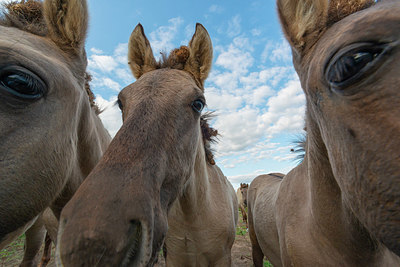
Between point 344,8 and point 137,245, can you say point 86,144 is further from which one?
point 344,8

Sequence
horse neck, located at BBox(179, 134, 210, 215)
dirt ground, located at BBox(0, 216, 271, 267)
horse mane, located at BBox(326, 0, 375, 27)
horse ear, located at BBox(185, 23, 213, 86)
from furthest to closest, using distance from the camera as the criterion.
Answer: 1. dirt ground, located at BBox(0, 216, 271, 267)
2. horse neck, located at BBox(179, 134, 210, 215)
3. horse ear, located at BBox(185, 23, 213, 86)
4. horse mane, located at BBox(326, 0, 375, 27)

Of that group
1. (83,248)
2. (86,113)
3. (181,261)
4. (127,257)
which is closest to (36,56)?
(86,113)

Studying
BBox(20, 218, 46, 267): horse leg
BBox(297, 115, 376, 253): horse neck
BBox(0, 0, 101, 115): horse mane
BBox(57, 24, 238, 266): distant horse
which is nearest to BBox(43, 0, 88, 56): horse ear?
BBox(0, 0, 101, 115): horse mane

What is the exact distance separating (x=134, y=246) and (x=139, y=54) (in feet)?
8.12

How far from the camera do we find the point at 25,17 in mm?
2107

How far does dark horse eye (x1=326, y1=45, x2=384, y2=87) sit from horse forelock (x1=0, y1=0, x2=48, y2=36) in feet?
7.91

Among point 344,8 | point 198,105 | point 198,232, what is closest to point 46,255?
point 198,232

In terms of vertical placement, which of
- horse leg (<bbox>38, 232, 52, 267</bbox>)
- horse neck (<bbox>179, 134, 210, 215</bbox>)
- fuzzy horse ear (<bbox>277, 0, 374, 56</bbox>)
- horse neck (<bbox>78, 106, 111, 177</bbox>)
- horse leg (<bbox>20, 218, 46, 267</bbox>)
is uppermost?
fuzzy horse ear (<bbox>277, 0, 374, 56</bbox>)

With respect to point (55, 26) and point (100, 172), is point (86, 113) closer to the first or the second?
point (55, 26)

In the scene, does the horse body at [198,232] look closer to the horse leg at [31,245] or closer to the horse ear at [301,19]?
the horse ear at [301,19]

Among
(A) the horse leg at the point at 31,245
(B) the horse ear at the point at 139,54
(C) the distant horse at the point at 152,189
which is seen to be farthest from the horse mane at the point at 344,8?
(A) the horse leg at the point at 31,245

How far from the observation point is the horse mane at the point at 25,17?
189 cm

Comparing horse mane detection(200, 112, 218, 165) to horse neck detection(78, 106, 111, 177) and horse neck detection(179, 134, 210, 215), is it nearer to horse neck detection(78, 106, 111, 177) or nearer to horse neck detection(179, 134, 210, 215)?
horse neck detection(179, 134, 210, 215)

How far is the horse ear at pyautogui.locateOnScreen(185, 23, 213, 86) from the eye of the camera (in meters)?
2.62
